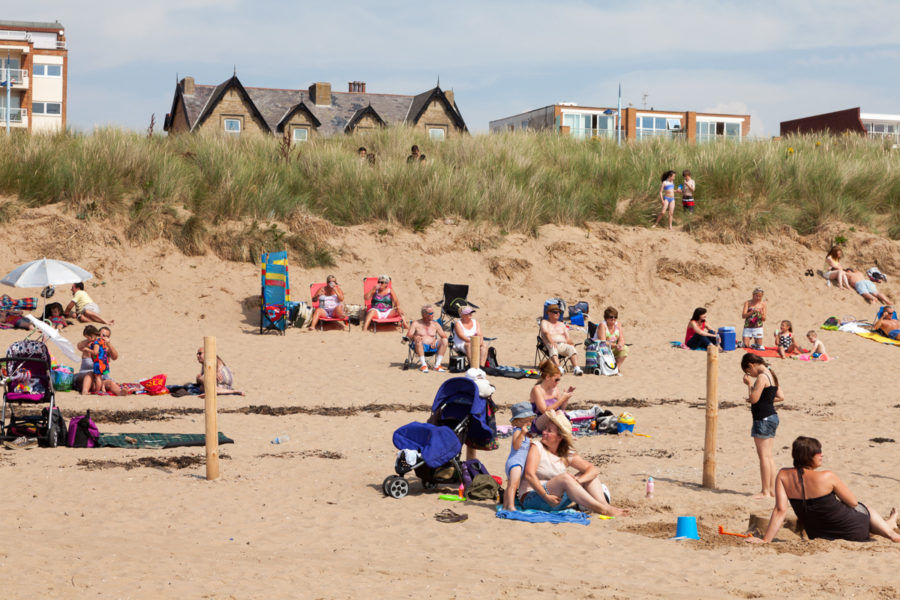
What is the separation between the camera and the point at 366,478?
799cm

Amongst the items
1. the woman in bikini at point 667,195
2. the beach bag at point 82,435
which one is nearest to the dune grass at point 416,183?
the woman in bikini at point 667,195

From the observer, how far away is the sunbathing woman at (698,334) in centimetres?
1594

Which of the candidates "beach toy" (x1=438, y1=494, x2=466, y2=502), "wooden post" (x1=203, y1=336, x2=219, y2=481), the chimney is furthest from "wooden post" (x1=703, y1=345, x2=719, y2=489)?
the chimney

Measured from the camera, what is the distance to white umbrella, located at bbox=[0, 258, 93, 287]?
13.0 meters

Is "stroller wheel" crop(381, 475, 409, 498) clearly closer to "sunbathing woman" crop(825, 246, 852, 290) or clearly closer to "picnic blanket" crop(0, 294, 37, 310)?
"picnic blanket" crop(0, 294, 37, 310)

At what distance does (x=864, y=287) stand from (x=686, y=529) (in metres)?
16.0

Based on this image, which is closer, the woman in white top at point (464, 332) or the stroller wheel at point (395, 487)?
the stroller wheel at point (395, 487)

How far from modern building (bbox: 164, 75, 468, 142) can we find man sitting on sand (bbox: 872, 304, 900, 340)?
96.1 feet

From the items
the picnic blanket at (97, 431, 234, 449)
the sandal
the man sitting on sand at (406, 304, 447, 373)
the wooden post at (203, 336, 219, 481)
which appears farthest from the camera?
the man sitting on sand at (406, 304, 447, 373)

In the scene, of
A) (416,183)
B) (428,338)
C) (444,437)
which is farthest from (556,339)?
(416,183)

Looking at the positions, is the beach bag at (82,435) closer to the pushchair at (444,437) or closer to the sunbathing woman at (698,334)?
the pushchair at (444,437)

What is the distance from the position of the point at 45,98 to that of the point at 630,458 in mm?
58124

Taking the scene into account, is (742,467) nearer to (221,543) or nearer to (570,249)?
(221,543)

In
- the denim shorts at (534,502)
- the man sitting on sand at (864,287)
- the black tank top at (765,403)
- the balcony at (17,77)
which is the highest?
the balcony at (17,77)
